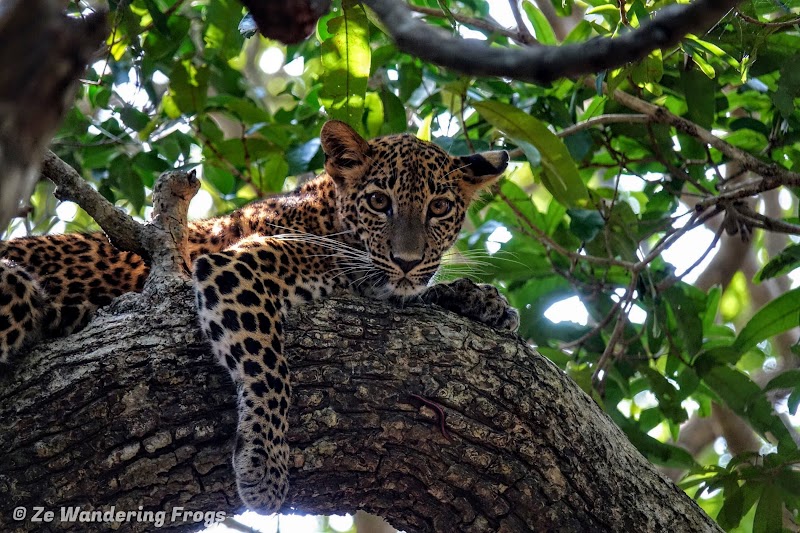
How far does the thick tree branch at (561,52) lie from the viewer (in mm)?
1900

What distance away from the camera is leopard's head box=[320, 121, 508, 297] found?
234 inches

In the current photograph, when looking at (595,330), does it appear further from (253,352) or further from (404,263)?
(253,352)

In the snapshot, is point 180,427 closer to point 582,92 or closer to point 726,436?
point 582,92

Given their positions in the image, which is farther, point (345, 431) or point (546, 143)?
point (546, 143)

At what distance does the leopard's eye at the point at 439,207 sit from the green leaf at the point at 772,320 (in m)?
2.25

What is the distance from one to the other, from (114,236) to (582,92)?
3939 mm

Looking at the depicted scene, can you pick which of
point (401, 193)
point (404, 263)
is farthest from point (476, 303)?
point (401, 193)

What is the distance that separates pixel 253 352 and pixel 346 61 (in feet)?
5.32

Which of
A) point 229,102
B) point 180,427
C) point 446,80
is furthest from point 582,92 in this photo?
point 180,427

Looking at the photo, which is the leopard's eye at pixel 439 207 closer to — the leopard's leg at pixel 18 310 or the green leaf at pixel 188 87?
the green leaf at pixel 188 87

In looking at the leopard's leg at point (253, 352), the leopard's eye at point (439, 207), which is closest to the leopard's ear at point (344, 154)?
the leopard's eye at point (439, 207)

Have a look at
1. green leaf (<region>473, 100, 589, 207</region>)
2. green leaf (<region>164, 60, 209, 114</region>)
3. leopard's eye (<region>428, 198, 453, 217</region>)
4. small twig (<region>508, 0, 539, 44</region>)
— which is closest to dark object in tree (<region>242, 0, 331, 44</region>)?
green leaf (<region>473, 100, 589, 207</region>)

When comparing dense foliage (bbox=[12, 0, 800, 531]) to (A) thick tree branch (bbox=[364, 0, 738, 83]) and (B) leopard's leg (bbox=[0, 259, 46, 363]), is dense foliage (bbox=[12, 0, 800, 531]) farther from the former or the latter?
(A) thick tree branch (bbox=[364, 0, 738, 83])

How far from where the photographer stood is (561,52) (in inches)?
74.7
